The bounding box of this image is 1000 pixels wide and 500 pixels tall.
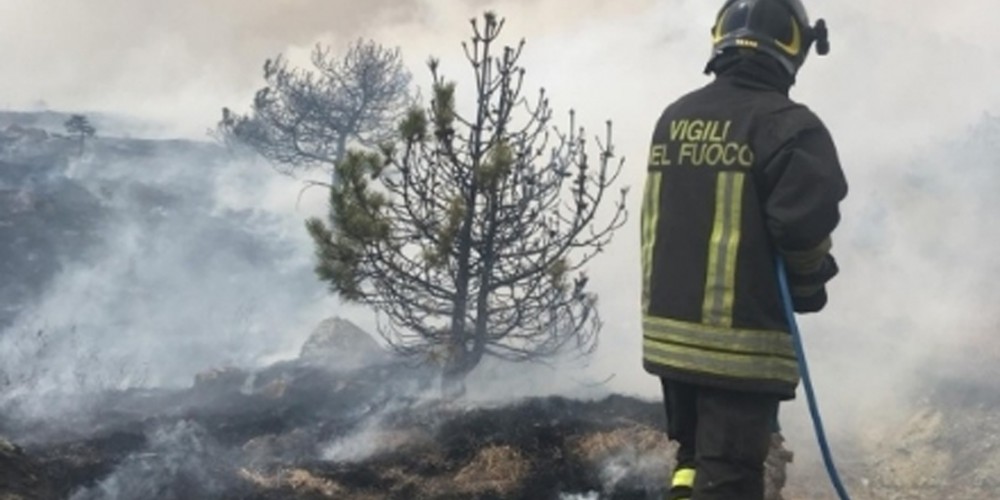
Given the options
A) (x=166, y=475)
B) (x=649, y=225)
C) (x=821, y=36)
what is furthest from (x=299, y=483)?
(x=821, y=36)

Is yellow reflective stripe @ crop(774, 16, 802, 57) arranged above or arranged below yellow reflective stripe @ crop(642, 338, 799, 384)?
above

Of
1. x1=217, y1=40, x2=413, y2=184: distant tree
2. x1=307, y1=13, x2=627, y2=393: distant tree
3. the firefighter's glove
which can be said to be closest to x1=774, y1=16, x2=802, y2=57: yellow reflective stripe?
the firefighter's glove

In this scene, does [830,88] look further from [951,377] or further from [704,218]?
[704,218]

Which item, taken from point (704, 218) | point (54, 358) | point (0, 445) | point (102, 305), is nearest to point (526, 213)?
point (0, 445)

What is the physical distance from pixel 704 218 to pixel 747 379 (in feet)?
1.47

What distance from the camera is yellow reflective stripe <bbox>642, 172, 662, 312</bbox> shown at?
264 centimetres

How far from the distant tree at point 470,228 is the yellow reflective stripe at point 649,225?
4.14 metres

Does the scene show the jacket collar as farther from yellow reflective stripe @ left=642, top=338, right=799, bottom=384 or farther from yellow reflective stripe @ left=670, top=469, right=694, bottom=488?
yellow reflective stripe @ left=670, top=469, right=694, bottom=488

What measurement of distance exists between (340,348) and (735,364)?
9408 millimetres

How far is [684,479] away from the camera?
2566mm

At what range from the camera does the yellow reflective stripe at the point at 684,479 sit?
2551mm

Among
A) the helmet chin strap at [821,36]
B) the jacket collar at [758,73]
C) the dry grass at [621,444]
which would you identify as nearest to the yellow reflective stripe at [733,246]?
the jacket collar at [758,73]

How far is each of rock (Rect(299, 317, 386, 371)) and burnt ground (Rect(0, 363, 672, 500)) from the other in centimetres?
333

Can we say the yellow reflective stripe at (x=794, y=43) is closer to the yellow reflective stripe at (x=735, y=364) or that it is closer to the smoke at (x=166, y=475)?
the yellow reflective stripe at (x=735, y=364)
